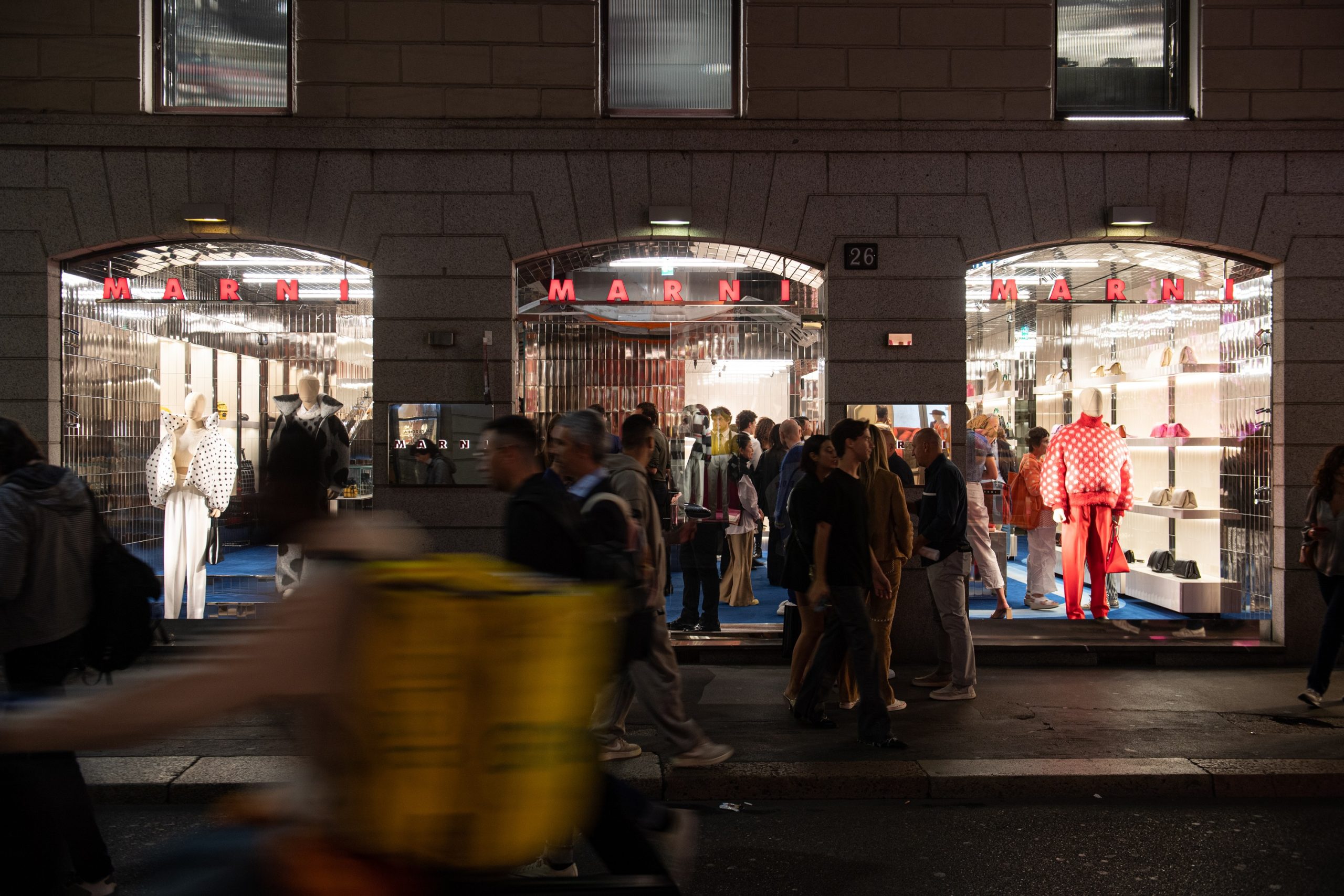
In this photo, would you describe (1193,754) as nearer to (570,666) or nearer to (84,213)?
(570,666)

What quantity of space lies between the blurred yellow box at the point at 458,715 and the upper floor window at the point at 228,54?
8.63 m

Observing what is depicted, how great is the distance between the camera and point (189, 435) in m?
9.68

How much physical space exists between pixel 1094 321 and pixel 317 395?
7.18 metres

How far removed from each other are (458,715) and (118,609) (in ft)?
11.1

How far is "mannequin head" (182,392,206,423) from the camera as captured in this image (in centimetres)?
965

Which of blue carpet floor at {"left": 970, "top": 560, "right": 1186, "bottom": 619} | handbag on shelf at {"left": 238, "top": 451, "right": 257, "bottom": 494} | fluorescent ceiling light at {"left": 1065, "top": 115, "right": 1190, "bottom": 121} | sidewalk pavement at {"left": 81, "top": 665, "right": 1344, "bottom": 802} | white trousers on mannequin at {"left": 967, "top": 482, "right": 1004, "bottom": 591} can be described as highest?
fluorescent ceiling light at {"left": 1065, "top": 115, "right": 1190, "bottom": 121}

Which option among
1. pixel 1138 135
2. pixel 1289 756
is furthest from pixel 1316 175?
pixel 1289 756

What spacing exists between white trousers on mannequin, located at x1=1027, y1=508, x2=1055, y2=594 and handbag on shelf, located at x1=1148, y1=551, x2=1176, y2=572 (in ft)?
3.00

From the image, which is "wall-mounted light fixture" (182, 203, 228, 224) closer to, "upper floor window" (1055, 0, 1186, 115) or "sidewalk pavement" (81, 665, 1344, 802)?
"sidewalk pavement" (81, 665, 1344, 802)

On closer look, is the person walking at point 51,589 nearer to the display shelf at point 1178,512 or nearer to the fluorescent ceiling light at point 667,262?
the fluorescent ceiling light at point 667,262

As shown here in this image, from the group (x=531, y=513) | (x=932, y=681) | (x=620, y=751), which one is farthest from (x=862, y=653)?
(x=531, y=513)

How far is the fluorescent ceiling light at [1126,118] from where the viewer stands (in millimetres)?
9227

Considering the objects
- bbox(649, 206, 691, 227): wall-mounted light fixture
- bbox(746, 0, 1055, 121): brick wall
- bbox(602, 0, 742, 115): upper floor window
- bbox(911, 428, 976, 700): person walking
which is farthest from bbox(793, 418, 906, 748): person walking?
bbox(602, 0, 742, 115): upper floor window

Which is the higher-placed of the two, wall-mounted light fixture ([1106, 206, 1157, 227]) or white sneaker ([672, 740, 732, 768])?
wall-mounted light fixture ([1106, 206, 1157, 227])
